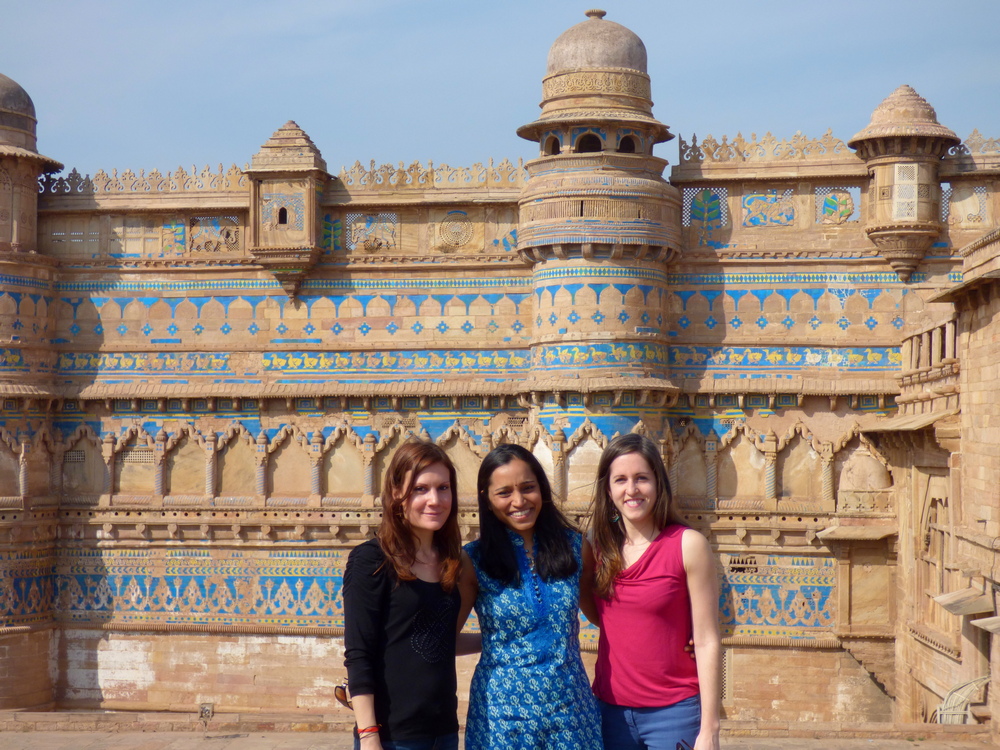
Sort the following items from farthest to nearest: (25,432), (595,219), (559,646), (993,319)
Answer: (25,432) < (595,219) < (993,319) < (559,646)

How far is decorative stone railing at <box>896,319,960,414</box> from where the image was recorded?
494 inches

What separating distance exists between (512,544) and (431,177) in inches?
484

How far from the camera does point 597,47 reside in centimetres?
1557

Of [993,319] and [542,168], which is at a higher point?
[542,168]

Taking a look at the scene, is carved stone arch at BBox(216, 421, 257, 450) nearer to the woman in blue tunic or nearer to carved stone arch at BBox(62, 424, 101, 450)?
carved stone arch at BBox(62, 424, 101, 450)

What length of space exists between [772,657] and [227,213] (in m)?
9.66

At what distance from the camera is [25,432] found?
16.8m

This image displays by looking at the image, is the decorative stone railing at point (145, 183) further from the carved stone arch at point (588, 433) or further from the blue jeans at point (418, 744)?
the blue jeans at point (418, 744)

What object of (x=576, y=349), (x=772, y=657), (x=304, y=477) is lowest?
(x=772, y=657)

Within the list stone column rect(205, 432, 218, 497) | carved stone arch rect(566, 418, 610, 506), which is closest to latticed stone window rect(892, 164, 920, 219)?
carved stone arch rect(566, 418, 610, 506)

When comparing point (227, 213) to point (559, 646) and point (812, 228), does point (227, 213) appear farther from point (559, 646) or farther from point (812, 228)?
point (559, 646)

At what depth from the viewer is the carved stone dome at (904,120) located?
15.2 meters

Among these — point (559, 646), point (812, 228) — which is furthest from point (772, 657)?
point (559, 646)

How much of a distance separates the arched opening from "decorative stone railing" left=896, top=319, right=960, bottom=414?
4.66 m
